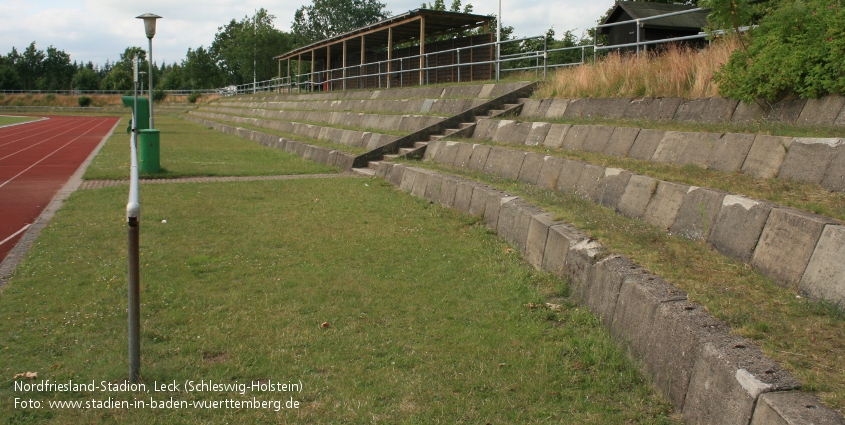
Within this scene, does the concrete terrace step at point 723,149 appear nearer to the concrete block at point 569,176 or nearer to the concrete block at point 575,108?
the concrete block at point 569,176

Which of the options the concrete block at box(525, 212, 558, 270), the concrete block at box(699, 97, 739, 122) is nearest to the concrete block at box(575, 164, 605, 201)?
the concrete block at box(525, 212, 558, 270)

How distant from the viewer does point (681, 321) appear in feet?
12.4

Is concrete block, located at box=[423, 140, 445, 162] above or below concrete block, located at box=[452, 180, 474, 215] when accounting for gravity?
above

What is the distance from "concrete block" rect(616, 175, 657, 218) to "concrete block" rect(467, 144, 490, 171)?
433 centimetres

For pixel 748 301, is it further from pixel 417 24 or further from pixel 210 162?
pixel 417 24

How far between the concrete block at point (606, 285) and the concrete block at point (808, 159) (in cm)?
201

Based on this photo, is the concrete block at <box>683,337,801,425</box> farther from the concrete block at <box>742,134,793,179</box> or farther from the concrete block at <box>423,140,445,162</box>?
the concrete block at <box>423,140,445,162</box>

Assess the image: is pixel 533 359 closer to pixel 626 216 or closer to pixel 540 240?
pixel 540 240

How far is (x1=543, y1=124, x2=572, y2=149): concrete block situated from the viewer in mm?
10532

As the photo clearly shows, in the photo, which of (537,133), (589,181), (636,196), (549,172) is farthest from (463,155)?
(636,196)

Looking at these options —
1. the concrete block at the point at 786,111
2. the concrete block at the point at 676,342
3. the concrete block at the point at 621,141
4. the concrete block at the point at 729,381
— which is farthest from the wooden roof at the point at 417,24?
the concrete block at the point at 729,381

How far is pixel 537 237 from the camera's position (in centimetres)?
659

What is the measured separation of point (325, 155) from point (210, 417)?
43.4 ft

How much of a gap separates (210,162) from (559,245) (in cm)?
1331
